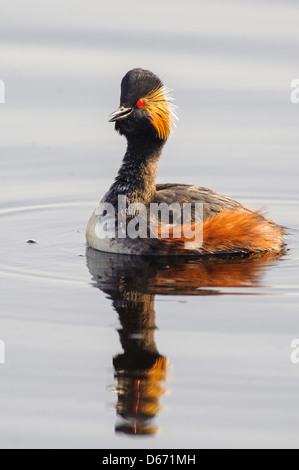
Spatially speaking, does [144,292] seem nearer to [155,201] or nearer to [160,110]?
[155,201]

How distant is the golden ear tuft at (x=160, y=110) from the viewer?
36.6ft

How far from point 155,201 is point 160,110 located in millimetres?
1015

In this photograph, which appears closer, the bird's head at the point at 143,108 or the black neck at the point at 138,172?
the bird's head at the point at 143,108

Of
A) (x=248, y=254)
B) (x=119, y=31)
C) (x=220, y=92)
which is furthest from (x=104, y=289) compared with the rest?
(x=119, y=31)

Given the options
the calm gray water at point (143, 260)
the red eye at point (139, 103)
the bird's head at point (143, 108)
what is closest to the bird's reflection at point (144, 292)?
the calm gray water at point (143, 260)

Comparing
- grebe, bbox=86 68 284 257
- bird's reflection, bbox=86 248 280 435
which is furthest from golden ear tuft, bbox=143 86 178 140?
bird's reflection, bbox=86 248 280 435

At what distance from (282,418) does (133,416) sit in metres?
1.10

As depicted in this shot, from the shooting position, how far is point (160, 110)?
11.2 meters

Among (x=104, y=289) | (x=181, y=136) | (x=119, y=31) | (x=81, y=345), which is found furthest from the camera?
(x=119, y=31)

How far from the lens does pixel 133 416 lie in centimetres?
753

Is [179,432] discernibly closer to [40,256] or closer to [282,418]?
[282,418]

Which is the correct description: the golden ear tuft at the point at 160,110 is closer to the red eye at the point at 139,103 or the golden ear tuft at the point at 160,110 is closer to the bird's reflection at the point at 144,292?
the red eye at the point at 139,103

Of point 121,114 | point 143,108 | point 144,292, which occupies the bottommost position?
point 144,292

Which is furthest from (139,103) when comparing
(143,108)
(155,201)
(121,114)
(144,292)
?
(144,292)
